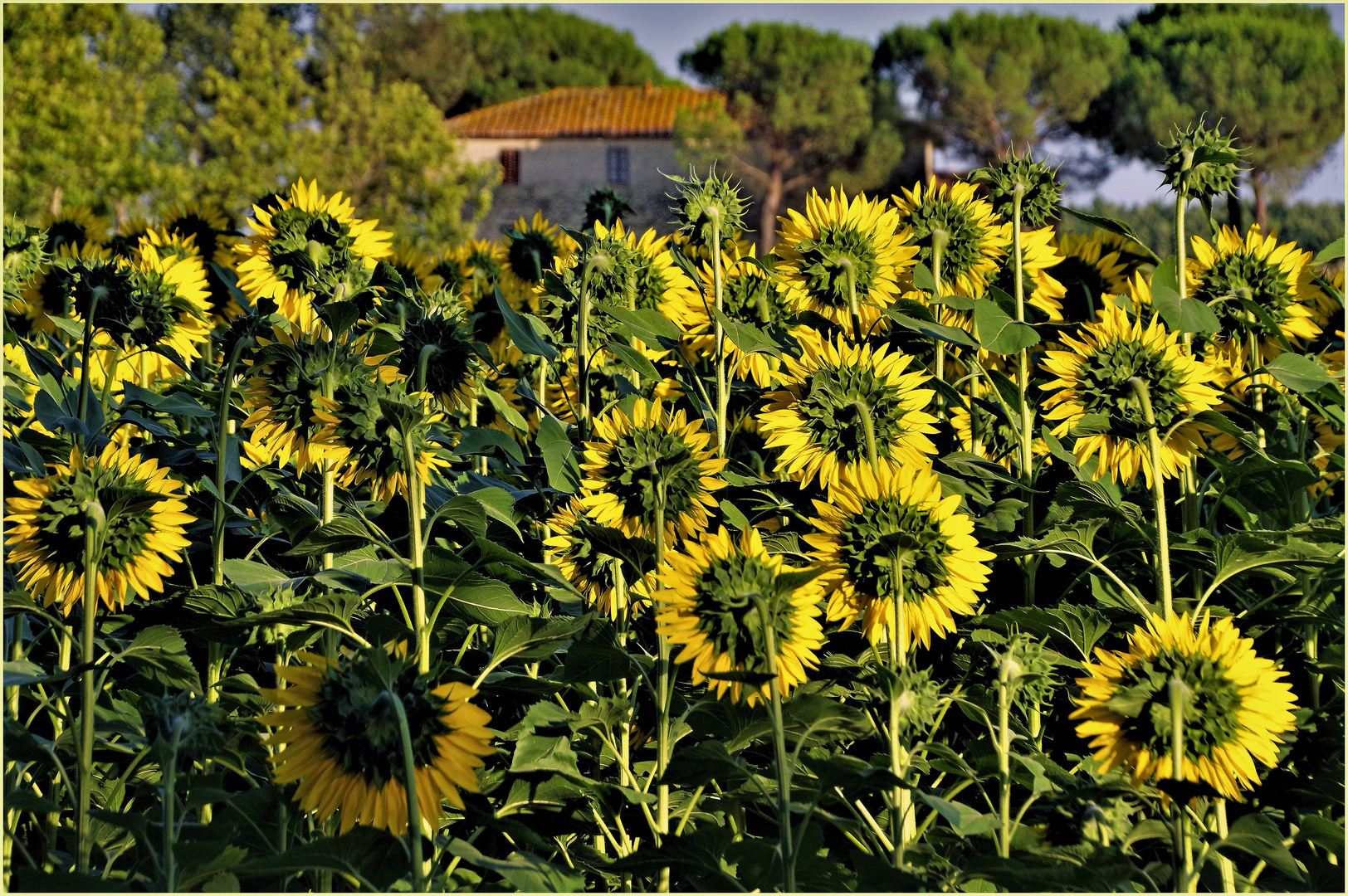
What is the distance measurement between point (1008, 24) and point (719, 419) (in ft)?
126

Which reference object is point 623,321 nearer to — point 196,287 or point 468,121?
point 196,287

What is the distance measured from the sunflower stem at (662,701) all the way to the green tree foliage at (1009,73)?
36.2m

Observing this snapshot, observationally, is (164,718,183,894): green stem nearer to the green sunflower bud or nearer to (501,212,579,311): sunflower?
the green sunflower bud

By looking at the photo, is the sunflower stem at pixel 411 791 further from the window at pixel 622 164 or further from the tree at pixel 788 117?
the window at pixel 622 164

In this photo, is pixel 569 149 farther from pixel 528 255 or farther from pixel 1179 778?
pixel 1179 778

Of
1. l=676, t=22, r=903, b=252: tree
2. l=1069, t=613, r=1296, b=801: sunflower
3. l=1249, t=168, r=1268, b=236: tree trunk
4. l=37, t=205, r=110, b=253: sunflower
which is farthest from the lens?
l=676, t=22, r=903, b=252: tree

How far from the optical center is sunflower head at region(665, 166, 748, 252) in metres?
1.81

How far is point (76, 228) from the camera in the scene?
130 inches

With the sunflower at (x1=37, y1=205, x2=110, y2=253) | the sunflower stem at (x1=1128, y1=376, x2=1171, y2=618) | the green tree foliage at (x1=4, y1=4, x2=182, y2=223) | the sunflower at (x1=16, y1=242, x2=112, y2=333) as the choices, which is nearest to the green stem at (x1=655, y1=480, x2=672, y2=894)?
the sunflower stem at (x1=1128, y1=376, x2=1171, y2=618)

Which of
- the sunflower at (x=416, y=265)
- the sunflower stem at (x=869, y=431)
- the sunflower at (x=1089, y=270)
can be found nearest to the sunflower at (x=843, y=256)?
the sunflower stem at (x=869, y=431)

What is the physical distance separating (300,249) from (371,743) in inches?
51.7

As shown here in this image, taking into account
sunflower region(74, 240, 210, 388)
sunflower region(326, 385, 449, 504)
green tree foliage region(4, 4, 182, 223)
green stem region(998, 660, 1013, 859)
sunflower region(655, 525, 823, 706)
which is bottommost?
green stem region(998, 660, 1013, 859)

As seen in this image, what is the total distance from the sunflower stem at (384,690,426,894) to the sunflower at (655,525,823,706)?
1.05 feet

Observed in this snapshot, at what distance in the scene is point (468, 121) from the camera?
3825 cm
